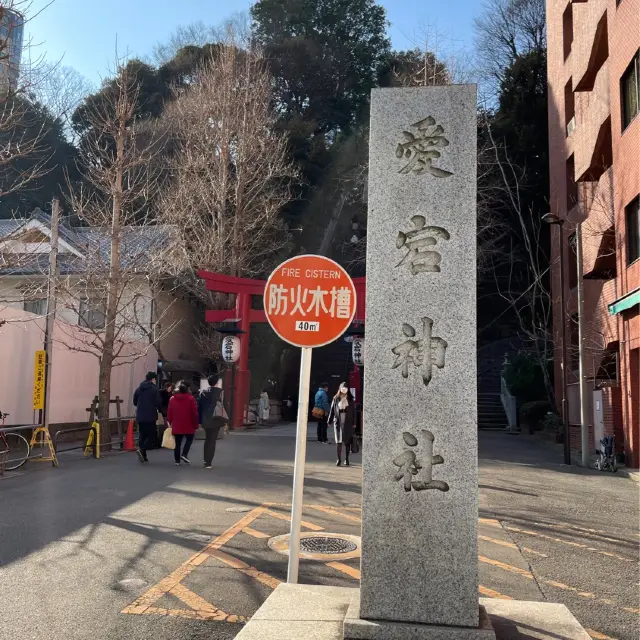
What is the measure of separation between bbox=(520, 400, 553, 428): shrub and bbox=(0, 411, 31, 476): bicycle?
62.2ft

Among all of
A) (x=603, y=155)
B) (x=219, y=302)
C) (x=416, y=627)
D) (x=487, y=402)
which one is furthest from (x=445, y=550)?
(x=487, y=402)

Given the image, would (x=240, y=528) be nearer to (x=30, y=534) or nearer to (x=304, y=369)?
(x=30, y=534)

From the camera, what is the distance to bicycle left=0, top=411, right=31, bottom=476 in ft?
37.8

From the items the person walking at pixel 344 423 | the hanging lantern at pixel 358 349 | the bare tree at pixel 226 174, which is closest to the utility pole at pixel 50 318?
the person walking at pixel 344 423

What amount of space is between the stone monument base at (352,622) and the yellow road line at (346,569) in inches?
42.2

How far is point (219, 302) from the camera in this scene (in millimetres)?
26906

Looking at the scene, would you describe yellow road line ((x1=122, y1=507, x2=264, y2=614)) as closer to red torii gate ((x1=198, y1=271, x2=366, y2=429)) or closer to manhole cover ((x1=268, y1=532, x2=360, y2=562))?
manhole cover ((x1=268, y1=532, x2=360, y2=562))

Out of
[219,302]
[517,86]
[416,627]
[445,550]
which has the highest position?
[517,86]

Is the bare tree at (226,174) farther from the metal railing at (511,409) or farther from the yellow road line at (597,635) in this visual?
the yellow road line at (597,635)

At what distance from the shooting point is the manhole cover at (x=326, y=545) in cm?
647

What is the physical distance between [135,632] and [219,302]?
909 inches

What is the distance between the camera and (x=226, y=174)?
25641 mm

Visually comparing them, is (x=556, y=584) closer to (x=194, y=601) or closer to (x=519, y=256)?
(x=194, y=601)

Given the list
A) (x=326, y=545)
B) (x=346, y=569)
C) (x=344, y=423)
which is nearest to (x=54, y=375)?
(x=344, y=423)
